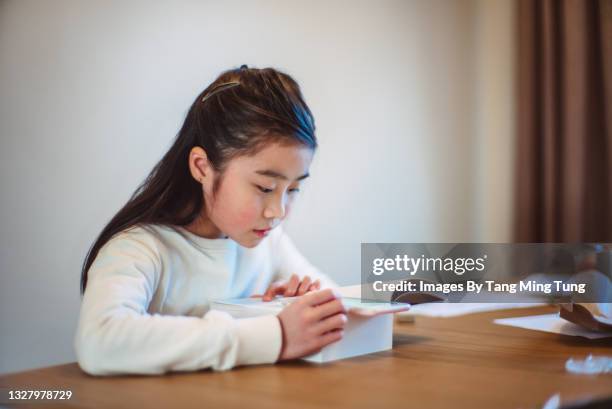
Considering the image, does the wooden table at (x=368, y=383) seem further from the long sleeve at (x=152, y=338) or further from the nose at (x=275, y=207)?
the nose at (x=275, y=207)

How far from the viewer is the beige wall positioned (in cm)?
122

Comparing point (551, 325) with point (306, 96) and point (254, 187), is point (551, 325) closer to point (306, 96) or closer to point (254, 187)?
point (254, 187)

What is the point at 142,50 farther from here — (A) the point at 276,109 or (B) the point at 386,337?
(B) the point at 386,337

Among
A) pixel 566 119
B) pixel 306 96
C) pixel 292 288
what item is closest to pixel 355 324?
pixel 292 288

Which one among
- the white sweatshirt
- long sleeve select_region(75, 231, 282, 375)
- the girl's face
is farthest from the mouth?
long sleeve select_region(75, 231, 282, 375)

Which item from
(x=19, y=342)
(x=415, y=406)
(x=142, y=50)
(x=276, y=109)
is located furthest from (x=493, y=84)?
(x=415, y=406)

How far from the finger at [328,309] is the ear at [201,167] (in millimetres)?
326

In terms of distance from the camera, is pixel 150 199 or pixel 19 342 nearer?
pixel 150 199

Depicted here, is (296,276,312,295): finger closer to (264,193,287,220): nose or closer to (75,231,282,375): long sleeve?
(264,193,287,220): nose

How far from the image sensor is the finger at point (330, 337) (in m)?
0.76

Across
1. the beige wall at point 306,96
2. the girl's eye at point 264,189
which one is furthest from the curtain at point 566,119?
the girl's eye at point 264,189

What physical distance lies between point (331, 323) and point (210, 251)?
35 cm

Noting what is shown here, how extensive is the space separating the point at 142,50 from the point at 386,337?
0.94m

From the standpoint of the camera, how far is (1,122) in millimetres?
1180
